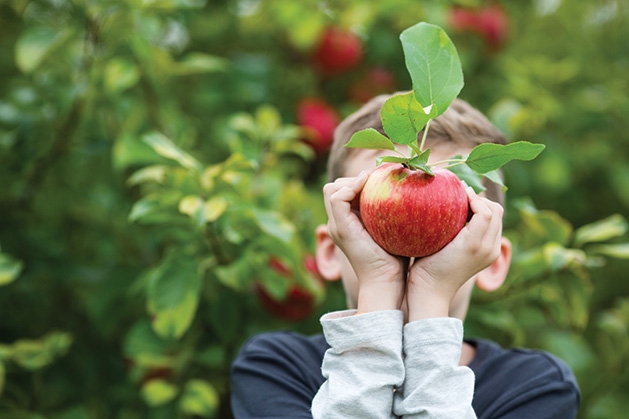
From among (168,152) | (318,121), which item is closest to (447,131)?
(168,152)

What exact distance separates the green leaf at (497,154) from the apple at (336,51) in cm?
123

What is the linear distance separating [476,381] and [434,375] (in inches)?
9.8

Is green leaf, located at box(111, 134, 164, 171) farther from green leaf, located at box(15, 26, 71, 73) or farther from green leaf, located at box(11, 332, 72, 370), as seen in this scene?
green leaf, located at box(11, 332, 72, 370)

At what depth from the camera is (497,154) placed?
940 mm

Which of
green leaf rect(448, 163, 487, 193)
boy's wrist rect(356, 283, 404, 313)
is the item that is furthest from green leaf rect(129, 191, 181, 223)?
green leaf rect(448, 163, 487, 193)

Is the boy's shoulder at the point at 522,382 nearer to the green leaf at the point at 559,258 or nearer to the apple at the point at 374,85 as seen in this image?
the green leaf at the point at 559,258

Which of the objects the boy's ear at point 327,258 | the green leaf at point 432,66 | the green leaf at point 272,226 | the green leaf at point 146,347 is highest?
the green leaf at point 432,66

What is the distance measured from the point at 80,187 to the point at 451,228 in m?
1.20

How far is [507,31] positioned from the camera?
2.32 m

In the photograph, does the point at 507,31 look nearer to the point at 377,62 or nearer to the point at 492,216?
the point at 377,62

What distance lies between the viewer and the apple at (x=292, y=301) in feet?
5.42

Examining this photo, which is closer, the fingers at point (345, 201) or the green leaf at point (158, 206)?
the fingers at point (345, 201)

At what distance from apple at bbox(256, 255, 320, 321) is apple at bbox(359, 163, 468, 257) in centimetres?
64

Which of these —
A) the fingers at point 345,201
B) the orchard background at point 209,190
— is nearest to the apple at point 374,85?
the orchard background at point 209,190
